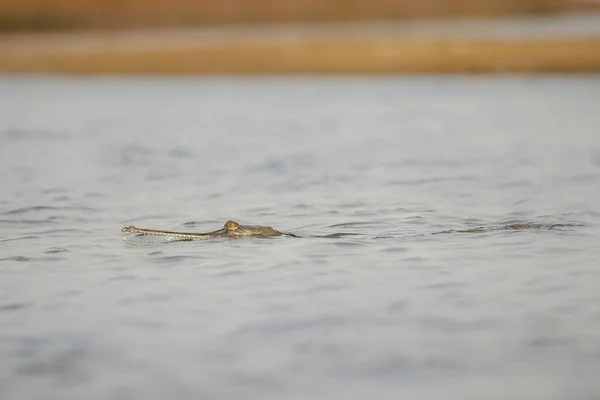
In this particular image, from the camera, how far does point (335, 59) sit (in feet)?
94.0

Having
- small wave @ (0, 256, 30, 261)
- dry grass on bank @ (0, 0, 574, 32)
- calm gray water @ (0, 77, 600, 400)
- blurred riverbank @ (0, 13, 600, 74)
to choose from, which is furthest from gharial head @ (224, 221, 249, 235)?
dry grass on bank @ (0, 0, 574, 32)

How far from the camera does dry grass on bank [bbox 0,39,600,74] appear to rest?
27.1 m

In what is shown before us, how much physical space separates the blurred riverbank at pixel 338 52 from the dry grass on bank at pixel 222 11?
637cm

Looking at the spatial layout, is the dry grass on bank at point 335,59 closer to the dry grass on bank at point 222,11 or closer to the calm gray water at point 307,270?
the calm gray water at point 307,270

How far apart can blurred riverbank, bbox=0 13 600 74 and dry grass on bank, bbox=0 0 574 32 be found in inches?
251

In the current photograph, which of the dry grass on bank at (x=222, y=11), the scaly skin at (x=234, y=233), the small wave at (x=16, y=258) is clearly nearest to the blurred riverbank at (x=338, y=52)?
the dry grass on bank at (x=222, y=11)

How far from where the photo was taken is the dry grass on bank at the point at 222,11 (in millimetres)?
42719

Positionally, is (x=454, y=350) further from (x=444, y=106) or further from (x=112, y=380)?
(x=444, y=106)

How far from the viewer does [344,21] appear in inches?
1639

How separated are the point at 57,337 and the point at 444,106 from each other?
54.5 feet

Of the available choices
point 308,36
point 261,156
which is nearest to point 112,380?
point 261,156

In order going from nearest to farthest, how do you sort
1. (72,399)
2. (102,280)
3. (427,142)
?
1. (72,399)
2. (102,280)
3. (427,142)

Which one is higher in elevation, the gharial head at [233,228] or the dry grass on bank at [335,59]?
the dry grass on bank at [335,59]

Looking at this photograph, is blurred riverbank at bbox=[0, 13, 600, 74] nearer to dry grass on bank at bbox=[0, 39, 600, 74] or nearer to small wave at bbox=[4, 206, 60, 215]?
dry grass on bank at bbox=[0, 39, 600, 74]
